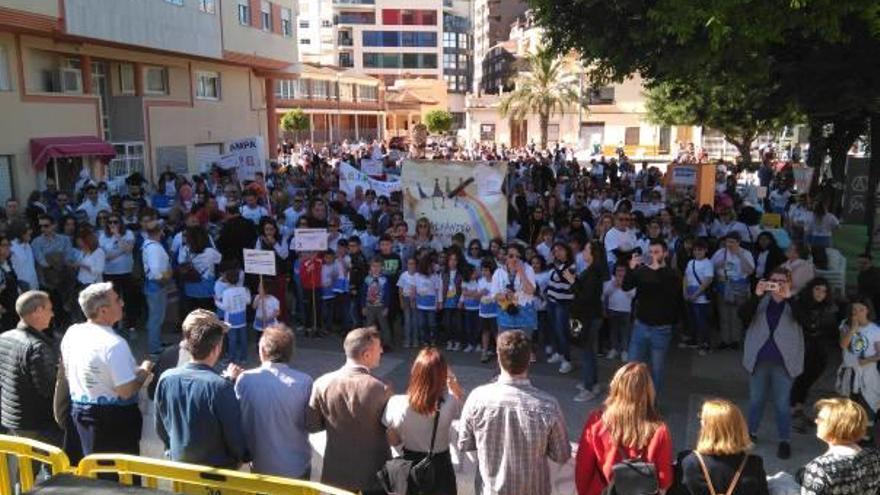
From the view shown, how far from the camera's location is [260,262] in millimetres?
9422

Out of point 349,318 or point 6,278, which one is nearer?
point 6,278

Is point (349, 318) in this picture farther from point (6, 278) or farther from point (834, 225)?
point (834, 225)

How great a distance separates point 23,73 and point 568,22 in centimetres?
1399

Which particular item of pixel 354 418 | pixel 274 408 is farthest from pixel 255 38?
pixel 354 418

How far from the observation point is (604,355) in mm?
10008

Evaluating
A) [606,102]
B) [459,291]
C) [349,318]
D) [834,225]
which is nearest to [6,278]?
[349,318]

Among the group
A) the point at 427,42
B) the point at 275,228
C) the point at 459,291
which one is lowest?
the point at 459,291

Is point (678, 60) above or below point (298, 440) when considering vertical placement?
above

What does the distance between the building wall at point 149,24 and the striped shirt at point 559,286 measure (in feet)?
46.7

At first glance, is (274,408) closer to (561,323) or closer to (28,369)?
(28,369)

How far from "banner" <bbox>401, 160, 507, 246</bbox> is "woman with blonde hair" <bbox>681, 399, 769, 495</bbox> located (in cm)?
832

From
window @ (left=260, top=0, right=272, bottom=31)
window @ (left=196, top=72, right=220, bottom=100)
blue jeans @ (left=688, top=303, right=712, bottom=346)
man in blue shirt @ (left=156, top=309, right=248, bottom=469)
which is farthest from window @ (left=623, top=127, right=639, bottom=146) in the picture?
man in blue shirt @ (left=156, top=309, right=248, bottom=469)

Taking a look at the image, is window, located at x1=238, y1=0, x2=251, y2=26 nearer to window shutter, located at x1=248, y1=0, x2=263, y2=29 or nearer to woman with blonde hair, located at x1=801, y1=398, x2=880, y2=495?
window shutter, located at x1=248, y1=0, x2=263, y2=29

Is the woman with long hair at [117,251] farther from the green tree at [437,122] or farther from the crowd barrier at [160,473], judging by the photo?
the green tree at [437,122]
